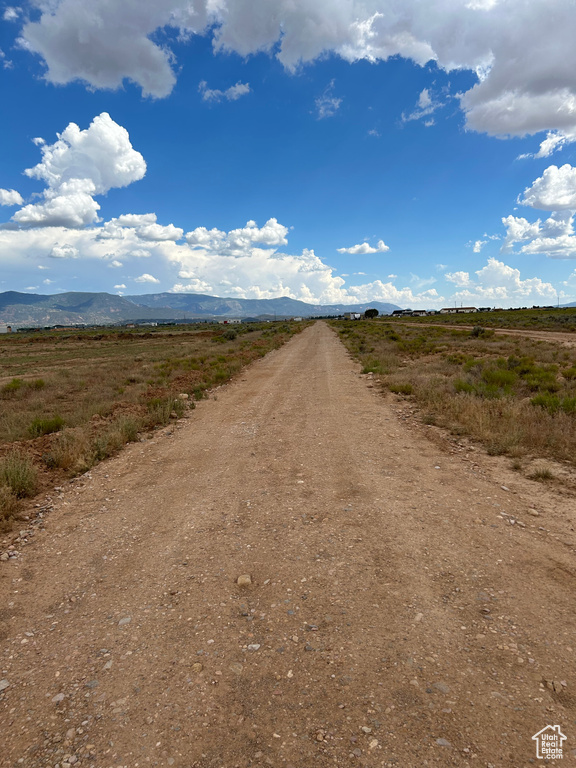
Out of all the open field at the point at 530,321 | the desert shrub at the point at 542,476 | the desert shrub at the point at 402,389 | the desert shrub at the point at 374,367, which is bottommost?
the desert shrub at the point at 542,476

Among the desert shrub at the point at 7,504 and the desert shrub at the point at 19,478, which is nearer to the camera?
the desert shrub at the point at 7,504

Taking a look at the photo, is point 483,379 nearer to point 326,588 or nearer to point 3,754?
point 326,588

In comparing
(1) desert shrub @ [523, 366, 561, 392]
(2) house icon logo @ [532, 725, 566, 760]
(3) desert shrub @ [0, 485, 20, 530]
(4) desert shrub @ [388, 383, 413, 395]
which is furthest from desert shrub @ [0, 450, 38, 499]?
(1) desert shrub @ [523, 366, 561, 392]

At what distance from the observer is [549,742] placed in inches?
101

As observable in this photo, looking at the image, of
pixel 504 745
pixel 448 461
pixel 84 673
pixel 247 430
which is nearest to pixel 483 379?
pixel 448 461

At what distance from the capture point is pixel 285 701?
2922 mm

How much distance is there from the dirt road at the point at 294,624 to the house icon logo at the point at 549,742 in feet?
0.14

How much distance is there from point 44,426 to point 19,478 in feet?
15.1

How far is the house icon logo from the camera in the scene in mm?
2471

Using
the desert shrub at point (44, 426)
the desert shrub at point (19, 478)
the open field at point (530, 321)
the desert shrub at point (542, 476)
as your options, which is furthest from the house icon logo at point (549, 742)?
the open field at point (530, 321)

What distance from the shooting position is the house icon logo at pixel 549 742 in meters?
2.47

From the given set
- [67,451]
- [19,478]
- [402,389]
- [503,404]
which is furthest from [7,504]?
[402,389]

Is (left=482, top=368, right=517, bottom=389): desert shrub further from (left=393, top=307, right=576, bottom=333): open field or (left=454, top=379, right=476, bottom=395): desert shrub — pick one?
(left=393, top=307, right=576, bottom=333): open field

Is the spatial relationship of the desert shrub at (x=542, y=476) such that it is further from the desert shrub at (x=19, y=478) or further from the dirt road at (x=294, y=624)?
the desert shrub at (x=19, y=478)
